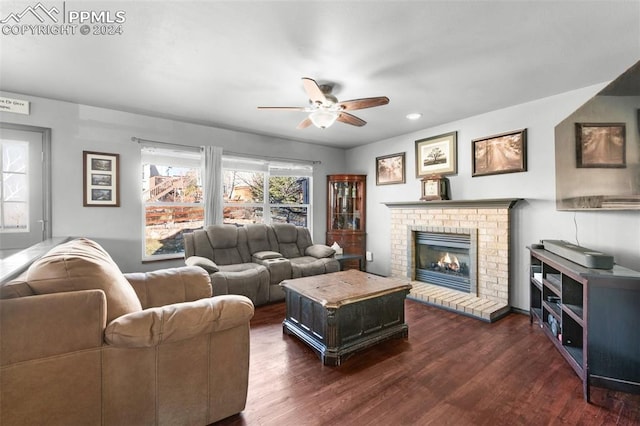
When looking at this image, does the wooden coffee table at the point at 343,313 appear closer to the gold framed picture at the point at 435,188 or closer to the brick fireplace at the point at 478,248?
the brick fireplace at the point at 478,248

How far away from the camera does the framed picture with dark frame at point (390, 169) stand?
179 inches

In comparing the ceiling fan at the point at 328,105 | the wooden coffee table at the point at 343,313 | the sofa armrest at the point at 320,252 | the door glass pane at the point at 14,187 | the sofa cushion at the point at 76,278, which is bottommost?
the wooden coffee table at the point at 343,313

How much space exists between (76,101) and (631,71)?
4937 mm

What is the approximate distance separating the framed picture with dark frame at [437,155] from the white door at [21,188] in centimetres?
482

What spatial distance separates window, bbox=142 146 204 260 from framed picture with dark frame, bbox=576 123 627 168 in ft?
14.3

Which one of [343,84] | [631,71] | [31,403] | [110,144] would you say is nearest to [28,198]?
[110,144]

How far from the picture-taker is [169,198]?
3922mm

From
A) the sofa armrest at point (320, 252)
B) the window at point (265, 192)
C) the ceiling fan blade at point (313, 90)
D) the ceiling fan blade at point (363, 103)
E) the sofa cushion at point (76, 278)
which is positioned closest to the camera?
the sofa cushion at point (76, 278)

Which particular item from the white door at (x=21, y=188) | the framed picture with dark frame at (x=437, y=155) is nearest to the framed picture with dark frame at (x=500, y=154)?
the framed picture with dark frame at (x=437, y=155)

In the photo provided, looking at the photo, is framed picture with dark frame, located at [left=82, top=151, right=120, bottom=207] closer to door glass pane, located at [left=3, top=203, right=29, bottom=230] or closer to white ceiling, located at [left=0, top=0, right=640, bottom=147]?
door glass pane, located at [left=3, top=203, right=29, bottom=230]

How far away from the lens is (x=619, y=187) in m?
1.86

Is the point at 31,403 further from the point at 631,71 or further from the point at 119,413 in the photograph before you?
the point at 631,71

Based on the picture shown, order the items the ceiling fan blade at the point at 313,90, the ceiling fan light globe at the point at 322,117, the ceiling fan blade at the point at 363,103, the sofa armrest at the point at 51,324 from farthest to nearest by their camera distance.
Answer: the ceiling fan light globe at the point at 322,117
the ceiling fan blade at the point at 363,103
the ceiling fan blade at the point at 313,90
the sofa armrest at the point at 51,324

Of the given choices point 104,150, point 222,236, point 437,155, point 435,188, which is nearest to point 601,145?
point 435,188
